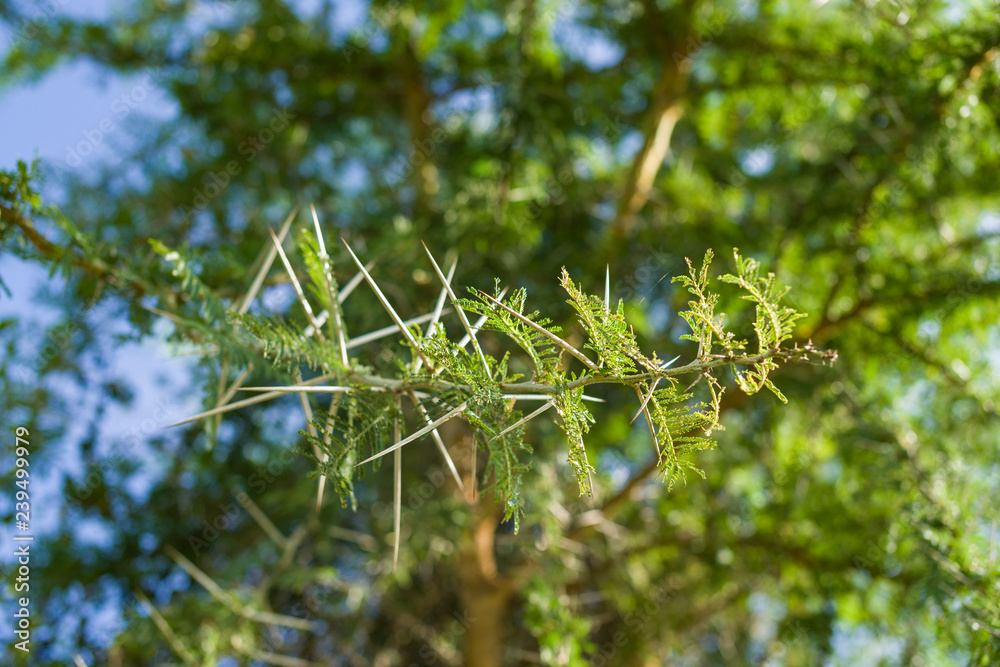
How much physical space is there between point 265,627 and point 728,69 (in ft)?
13.4

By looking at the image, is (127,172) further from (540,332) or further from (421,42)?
(540,332)

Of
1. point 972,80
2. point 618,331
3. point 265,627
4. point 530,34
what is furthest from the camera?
point 265,627

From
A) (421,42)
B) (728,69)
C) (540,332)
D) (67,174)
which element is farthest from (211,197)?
(540,332)

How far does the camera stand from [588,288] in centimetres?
324

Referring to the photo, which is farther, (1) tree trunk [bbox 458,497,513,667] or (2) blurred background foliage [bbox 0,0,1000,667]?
(1) tree trunk [bbox 458,497,513,667]

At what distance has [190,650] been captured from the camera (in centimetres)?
273

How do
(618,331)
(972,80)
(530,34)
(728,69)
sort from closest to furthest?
(618,331) → (972,80) → (530,34) → (728,69)

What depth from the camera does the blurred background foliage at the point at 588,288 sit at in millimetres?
2883

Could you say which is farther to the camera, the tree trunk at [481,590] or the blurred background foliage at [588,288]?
the tree trunk at [481,590]

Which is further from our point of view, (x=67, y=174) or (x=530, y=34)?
(x=67, y=174)

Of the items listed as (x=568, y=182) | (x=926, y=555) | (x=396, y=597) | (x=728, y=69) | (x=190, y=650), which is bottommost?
(x=396, y=597)

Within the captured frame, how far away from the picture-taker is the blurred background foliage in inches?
113

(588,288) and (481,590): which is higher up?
(588,288)

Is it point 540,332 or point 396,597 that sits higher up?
point 540,332
